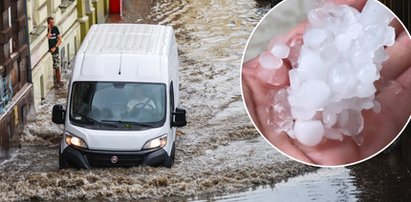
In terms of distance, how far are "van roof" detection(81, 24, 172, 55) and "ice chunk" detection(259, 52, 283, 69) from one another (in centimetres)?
910

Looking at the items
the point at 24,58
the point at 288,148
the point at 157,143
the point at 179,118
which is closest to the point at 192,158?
the point at 179,118

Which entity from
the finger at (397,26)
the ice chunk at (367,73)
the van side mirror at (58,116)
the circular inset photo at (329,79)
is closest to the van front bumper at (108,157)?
the van side mirror at (58,116)

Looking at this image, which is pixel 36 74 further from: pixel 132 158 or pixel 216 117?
pixel 132 158

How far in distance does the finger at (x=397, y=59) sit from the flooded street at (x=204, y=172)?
7.71 metres

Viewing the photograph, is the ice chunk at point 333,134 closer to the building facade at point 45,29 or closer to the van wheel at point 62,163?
the van wheel at point 62,163

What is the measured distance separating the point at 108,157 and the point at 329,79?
900cm

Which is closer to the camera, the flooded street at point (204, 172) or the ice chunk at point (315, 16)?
the ice chunk at point (315, 16)

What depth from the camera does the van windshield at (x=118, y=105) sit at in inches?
→ 564

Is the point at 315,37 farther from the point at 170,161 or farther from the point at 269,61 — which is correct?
the point at 170,161

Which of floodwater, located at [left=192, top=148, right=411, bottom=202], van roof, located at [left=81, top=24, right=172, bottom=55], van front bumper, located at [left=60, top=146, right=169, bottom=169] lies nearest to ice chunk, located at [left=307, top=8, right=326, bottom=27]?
floodwater, located at [left=192, top=148, right=411, bottom=202]

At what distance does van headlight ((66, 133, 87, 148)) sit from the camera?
14141mm

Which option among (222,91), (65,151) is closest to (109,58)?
(65,151)

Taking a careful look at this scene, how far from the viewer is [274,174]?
1459 cm

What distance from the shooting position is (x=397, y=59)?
19.0ft
